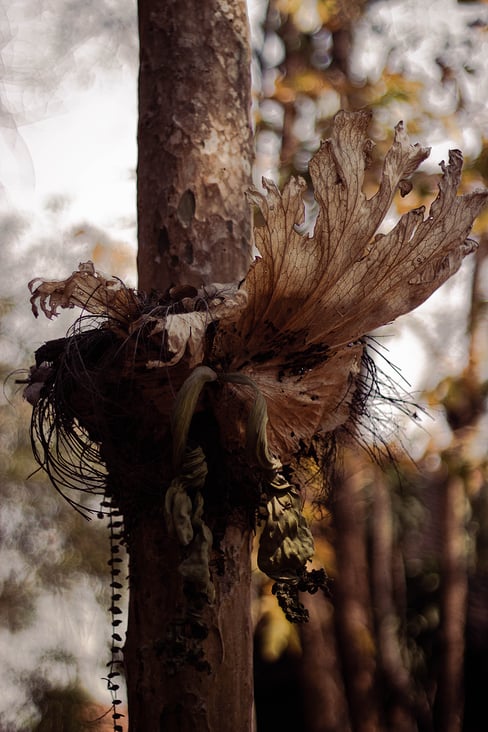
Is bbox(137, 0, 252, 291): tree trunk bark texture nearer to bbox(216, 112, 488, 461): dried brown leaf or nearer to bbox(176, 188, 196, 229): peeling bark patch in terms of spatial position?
bbox(176, 188, 196, 229): peeling bark patch

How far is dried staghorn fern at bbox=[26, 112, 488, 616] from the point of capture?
123cm

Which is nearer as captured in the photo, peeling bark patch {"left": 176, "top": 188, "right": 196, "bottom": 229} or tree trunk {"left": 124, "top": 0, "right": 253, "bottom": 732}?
tree trunk {"left": 124, "top": 0, "right": 253, "bottom": 732}

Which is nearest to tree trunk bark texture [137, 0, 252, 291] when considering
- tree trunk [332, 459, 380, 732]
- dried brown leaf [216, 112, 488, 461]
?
dried brown leaf [216, 112, 488, 461]

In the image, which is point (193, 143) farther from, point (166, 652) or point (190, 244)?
point (166, 652)

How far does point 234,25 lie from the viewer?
5.34ft

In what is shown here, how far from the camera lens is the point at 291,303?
1312 millimetres

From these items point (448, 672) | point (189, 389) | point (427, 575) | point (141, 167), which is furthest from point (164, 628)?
point (427, 575)

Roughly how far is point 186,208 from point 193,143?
132 millimetres

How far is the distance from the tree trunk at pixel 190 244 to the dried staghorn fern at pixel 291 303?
0.12m

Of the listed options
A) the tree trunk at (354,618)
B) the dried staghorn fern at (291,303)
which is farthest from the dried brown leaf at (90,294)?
the tree trunk at (354,618)

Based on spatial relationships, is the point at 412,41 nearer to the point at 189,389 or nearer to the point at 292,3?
the point at 292,3

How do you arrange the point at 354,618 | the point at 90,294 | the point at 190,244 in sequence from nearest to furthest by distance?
1. the point at 90,294
2. the point at 190,244
3. the point at 354,618

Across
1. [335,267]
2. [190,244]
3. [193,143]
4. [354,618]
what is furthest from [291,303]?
[354,618]

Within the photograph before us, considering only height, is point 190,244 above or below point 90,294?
above
